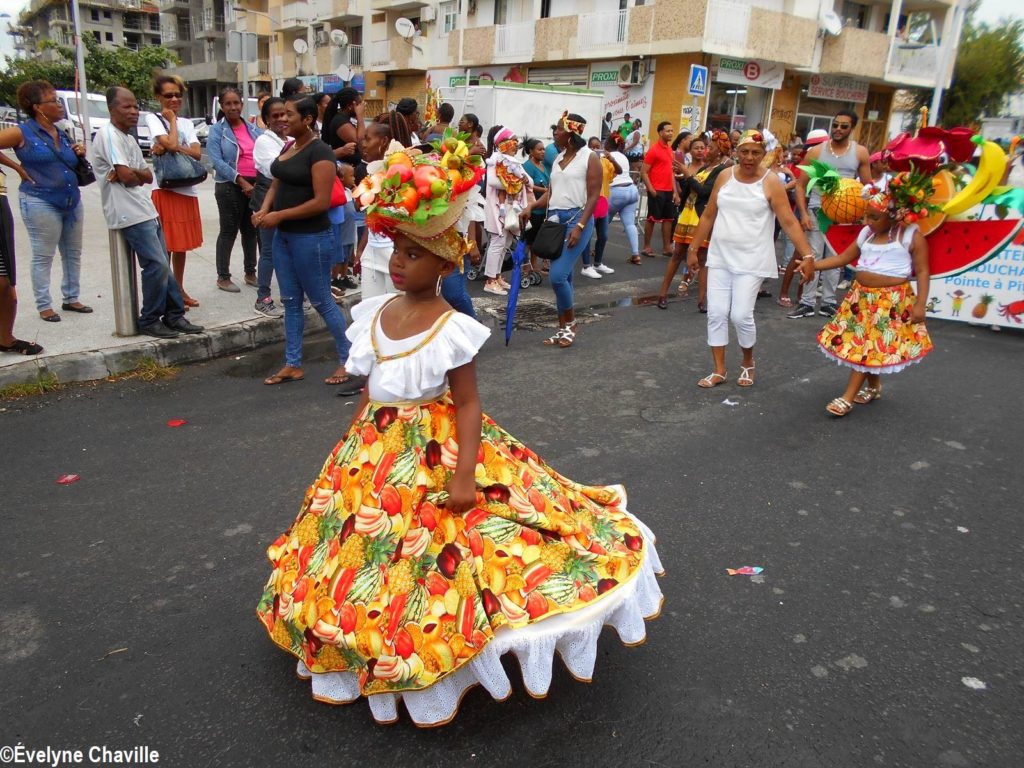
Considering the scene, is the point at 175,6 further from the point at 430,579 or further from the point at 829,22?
A: the point at 430,579

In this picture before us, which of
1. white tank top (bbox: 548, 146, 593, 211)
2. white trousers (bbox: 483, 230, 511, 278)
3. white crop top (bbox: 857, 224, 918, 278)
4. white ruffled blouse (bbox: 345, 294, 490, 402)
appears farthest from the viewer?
white trousers (bbox: 483, 230, 511, 278)

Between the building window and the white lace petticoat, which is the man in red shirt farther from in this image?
the building window

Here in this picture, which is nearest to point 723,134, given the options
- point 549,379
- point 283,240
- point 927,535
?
point 549,379

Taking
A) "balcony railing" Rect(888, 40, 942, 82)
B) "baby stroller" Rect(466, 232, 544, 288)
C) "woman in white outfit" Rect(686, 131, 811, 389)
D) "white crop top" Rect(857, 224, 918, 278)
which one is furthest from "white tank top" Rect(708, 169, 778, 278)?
"balcony railing" Rect(888, 40, 942, 82)

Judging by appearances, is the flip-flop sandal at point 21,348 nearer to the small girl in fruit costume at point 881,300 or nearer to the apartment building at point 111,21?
the small girl in fruit costume at point 881,300

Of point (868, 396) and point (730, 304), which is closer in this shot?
point (868, 396)

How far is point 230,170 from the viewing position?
24.1ft

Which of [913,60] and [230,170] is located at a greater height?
[913,60]

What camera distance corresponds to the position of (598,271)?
414 inches

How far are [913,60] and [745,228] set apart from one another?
98.4 feet

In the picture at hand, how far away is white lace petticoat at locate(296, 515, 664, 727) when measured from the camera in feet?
7.40

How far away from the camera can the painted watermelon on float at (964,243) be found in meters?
5.21

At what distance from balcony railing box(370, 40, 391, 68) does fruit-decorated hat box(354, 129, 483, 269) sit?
37.7 meters

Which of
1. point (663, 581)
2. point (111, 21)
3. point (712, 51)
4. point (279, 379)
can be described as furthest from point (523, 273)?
point (111, 21)
